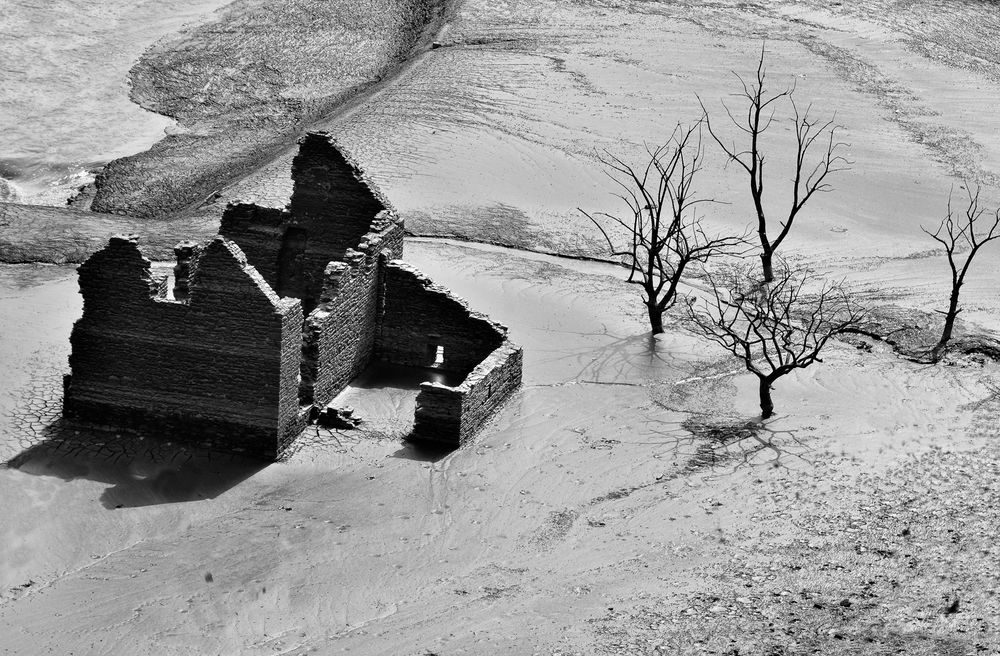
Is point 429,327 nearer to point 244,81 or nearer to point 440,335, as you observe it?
point 440,335

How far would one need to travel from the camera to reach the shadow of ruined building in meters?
24.8

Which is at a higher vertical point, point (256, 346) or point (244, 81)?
point (256, 346)

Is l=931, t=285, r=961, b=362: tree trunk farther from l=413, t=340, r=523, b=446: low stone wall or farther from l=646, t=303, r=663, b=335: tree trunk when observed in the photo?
l=413, t=340, r=523, b=446: low stone wall

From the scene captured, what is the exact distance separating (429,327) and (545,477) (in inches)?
185

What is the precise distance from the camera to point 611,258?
3619 cm

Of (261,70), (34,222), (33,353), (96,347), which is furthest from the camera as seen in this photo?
(261,70)

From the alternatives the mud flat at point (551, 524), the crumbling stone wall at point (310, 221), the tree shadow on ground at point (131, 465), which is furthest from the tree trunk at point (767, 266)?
the tree shadow on ground at point (131, 465)

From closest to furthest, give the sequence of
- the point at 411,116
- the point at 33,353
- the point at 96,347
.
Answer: the point at 96,347 → the point at 33,353 → the point at 411,116

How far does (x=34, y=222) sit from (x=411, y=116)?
1145 cm

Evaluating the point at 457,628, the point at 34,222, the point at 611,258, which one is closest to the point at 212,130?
the point at 34,222

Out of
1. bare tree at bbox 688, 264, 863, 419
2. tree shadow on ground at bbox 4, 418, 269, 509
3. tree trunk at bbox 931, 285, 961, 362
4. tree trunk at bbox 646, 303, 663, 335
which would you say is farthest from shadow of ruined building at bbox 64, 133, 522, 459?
tree trunk at bbox 931, 285, 961, 362

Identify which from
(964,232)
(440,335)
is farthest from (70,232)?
(964,232)

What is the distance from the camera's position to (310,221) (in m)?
30.0

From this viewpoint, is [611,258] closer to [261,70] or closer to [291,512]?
[291,512]
